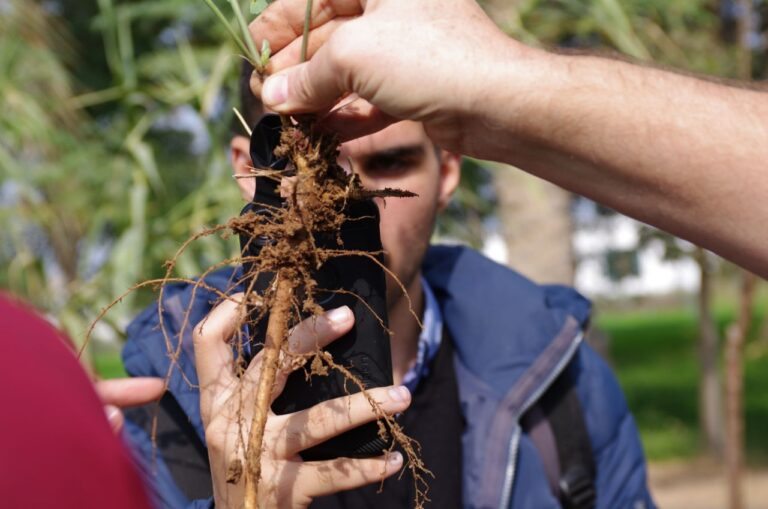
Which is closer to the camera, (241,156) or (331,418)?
(331,418)

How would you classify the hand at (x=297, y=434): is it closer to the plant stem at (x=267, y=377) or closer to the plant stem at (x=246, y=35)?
the plant stem at (x=267, y=377)

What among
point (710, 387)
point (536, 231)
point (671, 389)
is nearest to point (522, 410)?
point (536, 231)

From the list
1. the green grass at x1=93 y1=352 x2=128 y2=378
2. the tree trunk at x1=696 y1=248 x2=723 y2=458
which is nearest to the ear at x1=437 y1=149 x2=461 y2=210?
the green grass at x1=93 y1=352 x2=128 y2=378

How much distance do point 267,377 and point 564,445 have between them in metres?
0.96

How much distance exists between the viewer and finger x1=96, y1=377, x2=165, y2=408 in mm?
1747

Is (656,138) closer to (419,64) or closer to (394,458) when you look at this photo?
(419,64)

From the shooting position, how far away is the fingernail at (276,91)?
54.4 inches

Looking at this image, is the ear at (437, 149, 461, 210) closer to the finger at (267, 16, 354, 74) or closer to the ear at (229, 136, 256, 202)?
the ear at (229, 136, 256, 202)

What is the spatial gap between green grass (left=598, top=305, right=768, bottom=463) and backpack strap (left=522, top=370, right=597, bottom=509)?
4581 millimetres

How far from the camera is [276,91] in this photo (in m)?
1.39

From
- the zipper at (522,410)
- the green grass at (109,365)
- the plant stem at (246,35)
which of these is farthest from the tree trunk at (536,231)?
the plant stem at (246,35)

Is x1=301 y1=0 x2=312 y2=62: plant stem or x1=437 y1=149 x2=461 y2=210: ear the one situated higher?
x1=301 y1=0 x2=312 y2=62: plant stem

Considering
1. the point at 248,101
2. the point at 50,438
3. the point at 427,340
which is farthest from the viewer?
the point at 427,340

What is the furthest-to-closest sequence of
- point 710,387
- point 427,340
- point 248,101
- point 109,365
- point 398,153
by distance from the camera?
1. point 109,365
2. point 710,387
3. point 427,340
4. point 248,101
5. point 398,153
